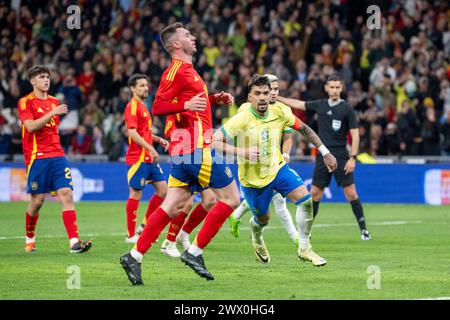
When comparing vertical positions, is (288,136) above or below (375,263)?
above

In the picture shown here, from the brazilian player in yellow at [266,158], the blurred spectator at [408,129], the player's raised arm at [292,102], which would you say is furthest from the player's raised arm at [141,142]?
the blurred spectator at [408,129]

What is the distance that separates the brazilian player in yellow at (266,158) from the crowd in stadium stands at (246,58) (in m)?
12.9

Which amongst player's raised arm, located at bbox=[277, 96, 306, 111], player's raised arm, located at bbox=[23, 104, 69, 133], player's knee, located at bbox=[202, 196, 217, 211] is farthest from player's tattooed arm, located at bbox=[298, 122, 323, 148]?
player's raised arm, located at bbox=[23, 104, 69, 133]

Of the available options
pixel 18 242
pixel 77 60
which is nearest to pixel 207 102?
pixel 18 242

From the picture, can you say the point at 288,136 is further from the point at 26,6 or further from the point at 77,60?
the point at 26,6

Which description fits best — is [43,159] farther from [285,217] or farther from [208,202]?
[285,217]

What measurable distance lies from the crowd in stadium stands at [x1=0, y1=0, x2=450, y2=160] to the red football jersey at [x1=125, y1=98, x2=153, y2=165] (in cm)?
951

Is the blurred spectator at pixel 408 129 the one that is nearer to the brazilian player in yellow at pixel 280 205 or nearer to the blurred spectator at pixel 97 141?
the blurred spectator at pixel 97 141

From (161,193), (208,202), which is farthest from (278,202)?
(161,193)

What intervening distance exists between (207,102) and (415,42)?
15.9 m

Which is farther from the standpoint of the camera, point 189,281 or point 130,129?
point 130,129

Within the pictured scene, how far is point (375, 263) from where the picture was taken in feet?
41.6

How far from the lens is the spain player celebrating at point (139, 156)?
1589cm

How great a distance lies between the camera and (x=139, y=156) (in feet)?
53.5
